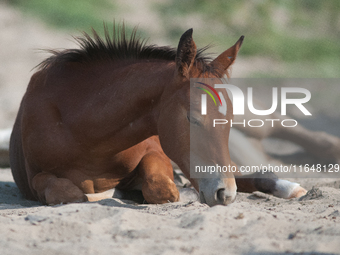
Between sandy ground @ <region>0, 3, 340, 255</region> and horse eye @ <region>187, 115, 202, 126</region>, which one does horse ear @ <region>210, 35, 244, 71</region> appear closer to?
horse eye @ <region>187, 115, 202, 126</region>

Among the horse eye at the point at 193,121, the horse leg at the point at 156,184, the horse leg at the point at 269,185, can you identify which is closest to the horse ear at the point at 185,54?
the horse eye at the point at 193,121

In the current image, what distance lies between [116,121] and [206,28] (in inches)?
422

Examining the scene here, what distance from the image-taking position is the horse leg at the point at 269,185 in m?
3.84

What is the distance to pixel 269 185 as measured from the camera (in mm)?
3955

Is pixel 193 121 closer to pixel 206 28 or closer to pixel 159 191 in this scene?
pixel 159 191

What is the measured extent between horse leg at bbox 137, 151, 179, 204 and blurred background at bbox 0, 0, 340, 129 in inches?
236

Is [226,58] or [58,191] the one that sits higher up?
[226,58]

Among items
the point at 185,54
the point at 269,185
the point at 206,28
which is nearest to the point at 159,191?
the point at 185,54

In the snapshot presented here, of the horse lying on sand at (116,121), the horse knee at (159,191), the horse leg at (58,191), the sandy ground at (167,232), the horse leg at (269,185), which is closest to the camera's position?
the sandy ground at (167,232)

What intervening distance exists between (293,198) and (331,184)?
871mm

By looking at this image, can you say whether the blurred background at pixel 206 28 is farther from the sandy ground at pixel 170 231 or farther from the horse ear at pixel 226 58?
the sandy ground at pixel 170 231

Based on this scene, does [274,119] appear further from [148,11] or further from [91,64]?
[148,11]

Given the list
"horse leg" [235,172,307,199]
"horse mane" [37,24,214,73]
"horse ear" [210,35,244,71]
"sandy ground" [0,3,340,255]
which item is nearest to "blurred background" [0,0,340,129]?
"horse mane" [37,24,214,73]

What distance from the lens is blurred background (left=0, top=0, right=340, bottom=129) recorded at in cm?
1073
